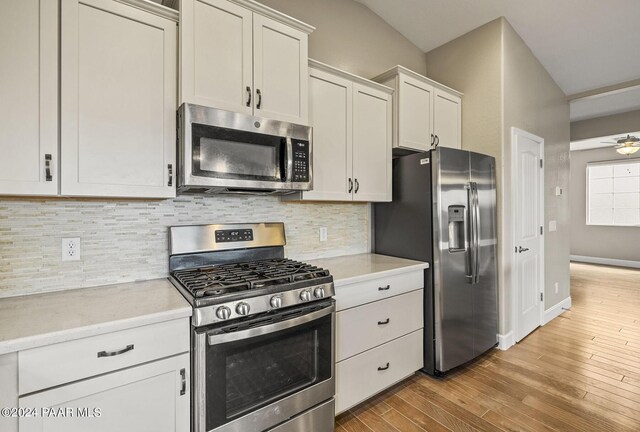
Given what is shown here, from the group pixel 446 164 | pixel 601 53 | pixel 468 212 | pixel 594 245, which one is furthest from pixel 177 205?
pixel 594 245

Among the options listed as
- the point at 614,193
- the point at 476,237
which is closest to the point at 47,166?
the point at 476,237

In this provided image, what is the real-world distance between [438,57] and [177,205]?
3.22 meters

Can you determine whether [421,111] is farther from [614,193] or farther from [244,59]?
[614,193]

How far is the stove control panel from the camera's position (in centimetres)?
206

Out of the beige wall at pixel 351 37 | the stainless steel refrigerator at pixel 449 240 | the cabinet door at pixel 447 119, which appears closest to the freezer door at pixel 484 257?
the stainless steel refrigerator at pixel 449 240

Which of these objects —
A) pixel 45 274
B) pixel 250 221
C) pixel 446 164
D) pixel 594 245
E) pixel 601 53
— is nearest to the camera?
pixel 45 274

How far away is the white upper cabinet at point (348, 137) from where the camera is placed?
2.31m

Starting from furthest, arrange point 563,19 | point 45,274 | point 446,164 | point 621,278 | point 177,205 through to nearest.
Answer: point 621,278
point 563,19
point 446,164
point 177,205
point 45,274

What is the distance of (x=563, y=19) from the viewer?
9.88ft

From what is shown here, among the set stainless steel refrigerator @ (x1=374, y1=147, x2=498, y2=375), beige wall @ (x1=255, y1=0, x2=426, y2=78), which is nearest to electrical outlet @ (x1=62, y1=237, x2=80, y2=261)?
beige wall @ (x1=255, y1=0, x2=426, y2=78)

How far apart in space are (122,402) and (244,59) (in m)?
A: 1.80

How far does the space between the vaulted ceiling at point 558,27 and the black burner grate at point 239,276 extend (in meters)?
2.76

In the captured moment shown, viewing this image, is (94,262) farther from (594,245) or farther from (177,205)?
(594,245)

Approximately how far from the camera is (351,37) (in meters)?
2.99
